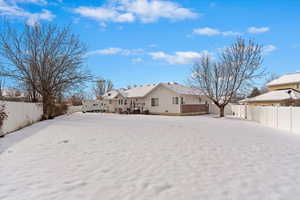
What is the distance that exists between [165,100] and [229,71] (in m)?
9.14

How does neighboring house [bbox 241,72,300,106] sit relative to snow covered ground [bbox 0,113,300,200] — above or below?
above

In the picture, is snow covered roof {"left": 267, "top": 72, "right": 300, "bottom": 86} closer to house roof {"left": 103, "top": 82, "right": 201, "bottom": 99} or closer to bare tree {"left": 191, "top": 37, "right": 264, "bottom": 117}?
bare tree {"left": 191, "top": 37, "right": 264, "bottom": 117}

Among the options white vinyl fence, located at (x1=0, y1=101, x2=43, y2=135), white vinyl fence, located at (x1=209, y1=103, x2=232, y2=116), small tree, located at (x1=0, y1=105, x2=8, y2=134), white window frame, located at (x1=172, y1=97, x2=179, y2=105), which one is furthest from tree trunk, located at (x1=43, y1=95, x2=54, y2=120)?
white vinyl fence, located at (x1=209, y1=103, x2=232, y2=116)

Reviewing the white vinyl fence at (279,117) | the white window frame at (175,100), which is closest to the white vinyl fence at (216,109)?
the white window frame at (175,100)

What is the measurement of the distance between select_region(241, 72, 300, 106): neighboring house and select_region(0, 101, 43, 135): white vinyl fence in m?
21.0

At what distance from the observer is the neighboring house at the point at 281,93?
20234 mm

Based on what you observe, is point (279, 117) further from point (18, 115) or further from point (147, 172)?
point (18, 115)

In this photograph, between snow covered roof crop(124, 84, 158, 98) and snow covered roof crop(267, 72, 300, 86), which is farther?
snow covered roof crop(124, 84, 158, 98)

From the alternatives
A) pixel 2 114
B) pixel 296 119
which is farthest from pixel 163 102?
pixel 2 114

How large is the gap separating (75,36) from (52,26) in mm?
2061

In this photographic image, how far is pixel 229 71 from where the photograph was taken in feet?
73.0

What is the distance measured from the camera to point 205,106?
3073 centimetres

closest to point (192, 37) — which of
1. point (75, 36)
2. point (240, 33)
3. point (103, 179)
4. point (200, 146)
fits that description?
point (240, 33)

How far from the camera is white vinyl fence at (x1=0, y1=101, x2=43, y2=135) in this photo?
930 cm
